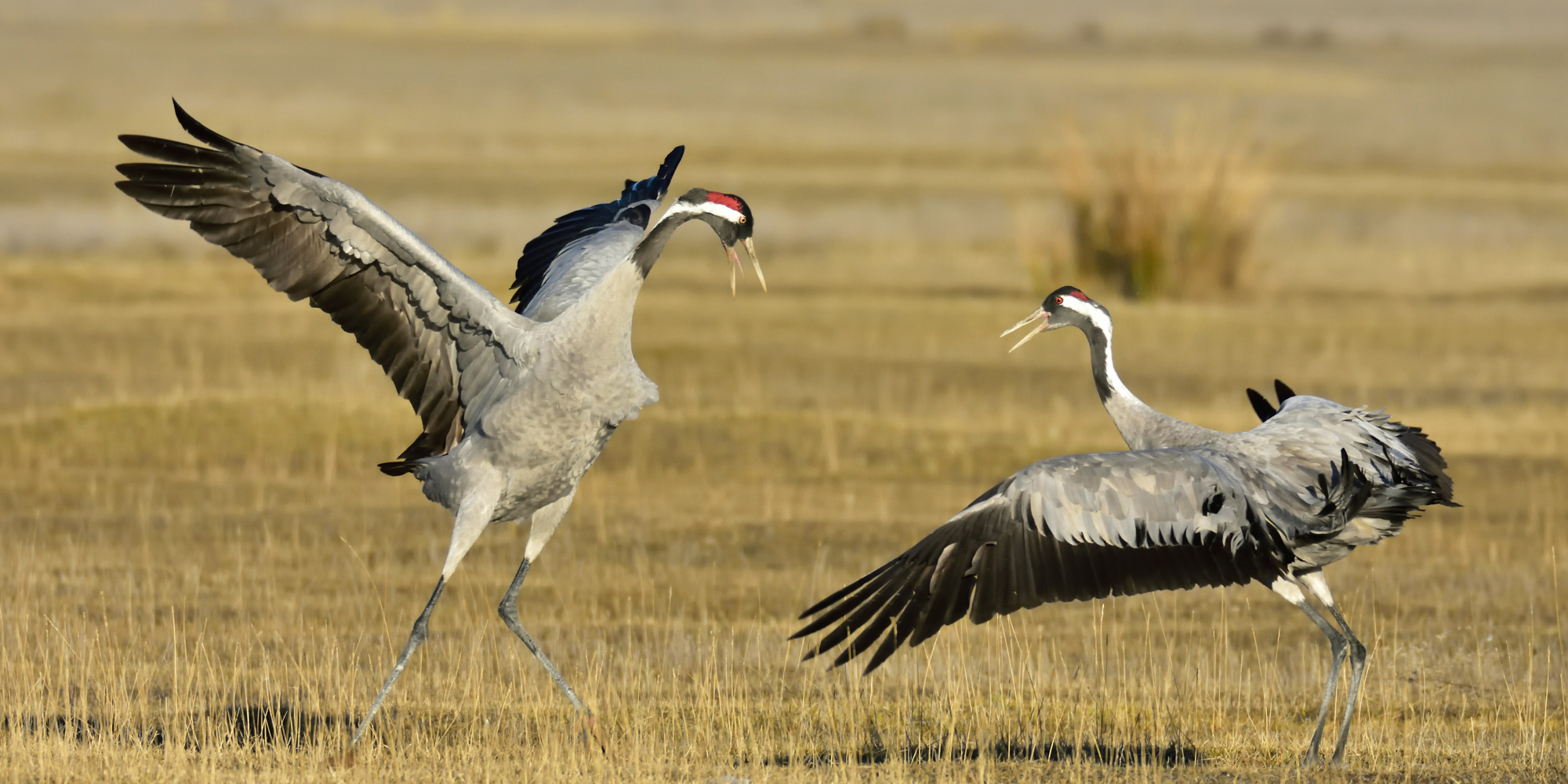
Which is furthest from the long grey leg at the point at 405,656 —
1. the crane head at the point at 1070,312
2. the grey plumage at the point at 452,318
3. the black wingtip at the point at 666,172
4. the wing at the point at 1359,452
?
the wing at the point at 1359,452

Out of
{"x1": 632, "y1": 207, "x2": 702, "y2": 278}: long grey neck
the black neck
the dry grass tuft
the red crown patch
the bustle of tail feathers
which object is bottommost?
the bustle of tail feathers

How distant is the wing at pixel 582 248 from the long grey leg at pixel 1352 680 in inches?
123

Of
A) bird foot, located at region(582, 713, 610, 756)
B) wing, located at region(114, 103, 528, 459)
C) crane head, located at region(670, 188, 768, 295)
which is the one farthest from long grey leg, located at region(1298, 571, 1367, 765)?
wing, located at region(114, 103, 528, 459)

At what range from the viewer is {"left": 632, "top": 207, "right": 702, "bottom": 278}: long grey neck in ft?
27.8

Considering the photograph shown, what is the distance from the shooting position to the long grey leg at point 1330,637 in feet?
27.5

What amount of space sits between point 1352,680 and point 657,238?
10.1 feet

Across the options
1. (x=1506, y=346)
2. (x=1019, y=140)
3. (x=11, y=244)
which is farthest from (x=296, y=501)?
(x=1019, y=140)

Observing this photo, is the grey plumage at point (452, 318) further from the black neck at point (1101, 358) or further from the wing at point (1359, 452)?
the wing at point (1359, 452)

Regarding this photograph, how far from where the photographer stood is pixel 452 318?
8797 mm

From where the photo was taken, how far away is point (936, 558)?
7.69m

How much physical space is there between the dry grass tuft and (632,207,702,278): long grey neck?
15.7m

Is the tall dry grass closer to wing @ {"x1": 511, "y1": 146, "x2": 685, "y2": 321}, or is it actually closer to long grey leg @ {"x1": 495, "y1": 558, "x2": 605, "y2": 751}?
long grey leg @ {"x1": 495, "y1": 558, "x2": 605, "y2": 751}

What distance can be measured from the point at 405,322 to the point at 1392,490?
3.72 m

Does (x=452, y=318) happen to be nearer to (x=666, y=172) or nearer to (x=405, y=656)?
(x=405, y=656)
